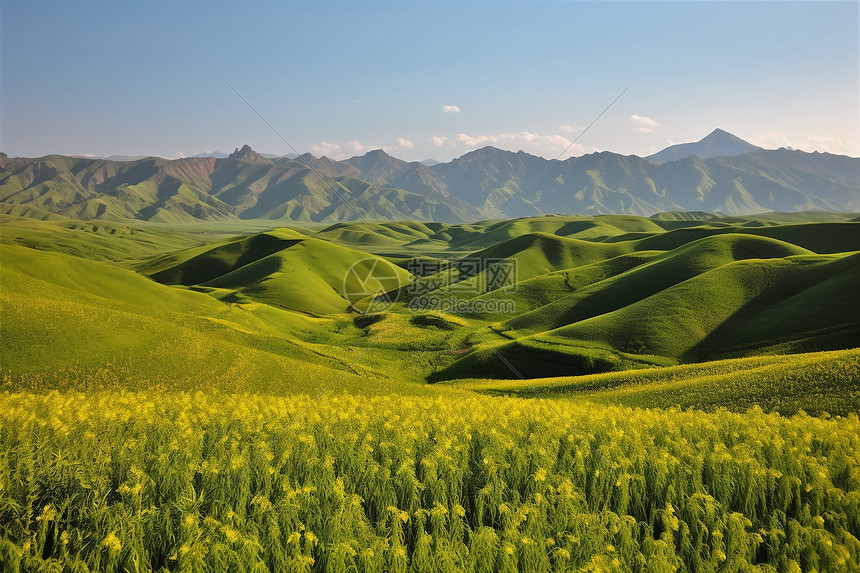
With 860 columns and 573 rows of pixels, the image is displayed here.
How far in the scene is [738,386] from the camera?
3011cm

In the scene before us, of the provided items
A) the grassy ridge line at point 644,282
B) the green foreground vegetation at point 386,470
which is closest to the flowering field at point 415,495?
the green foreground vegetation at point 386,470

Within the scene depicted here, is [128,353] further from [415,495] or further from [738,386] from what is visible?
[738,386]

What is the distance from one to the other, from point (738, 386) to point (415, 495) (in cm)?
2929

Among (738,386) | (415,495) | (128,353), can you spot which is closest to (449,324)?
(738,386)

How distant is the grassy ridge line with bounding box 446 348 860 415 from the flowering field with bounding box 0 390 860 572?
11.3 meters

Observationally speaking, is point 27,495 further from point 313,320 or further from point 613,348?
point 313,320

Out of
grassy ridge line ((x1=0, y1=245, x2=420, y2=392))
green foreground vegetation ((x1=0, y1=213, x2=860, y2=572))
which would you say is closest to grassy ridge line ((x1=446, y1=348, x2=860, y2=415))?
green foreground vegetation ((x1=0, y1=213, x2=860, y2=572))

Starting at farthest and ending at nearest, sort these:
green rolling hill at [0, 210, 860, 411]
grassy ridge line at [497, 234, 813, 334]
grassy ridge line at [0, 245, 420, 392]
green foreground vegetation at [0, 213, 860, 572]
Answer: grassy ridge line at [497, 234, 813, 334], green rolling hill at [0, 210, 860, 411], grassy ridge line at [0, 245, 420, 392], green foreground vegetation at [0, 213, 860, 572]

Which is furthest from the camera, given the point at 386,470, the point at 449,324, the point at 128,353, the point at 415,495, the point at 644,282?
the point at 644,282

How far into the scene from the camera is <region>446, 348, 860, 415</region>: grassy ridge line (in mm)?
25156

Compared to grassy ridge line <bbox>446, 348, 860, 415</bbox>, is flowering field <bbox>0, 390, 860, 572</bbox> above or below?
above

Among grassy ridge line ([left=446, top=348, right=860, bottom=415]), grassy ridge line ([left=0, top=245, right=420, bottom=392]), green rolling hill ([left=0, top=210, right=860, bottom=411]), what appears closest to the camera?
grassy ridge line ([left=446, top=348, right=860, bottom=415])

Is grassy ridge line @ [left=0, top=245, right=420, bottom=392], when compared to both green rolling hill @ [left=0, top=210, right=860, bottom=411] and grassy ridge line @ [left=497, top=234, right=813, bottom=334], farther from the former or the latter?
grassy ridge line @ [left=497, top=234, right=813, bottom=334]

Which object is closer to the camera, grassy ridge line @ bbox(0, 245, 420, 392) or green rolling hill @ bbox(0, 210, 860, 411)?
grassy ridge line @ bbox(0, 245, 420, 392)
